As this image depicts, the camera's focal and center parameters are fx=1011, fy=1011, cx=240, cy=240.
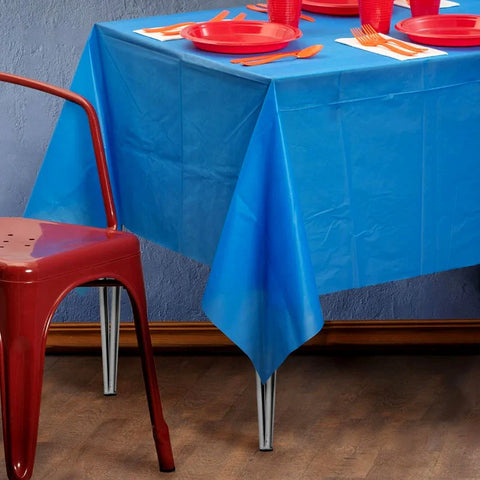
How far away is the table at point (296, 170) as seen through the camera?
5.71 ft

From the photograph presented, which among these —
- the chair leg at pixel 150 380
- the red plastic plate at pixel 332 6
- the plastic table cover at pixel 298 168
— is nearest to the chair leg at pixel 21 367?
the chair leg at pixel 150 380

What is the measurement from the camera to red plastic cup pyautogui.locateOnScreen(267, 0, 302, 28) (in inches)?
79.0

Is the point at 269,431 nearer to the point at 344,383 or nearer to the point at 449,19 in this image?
the point at 344,383

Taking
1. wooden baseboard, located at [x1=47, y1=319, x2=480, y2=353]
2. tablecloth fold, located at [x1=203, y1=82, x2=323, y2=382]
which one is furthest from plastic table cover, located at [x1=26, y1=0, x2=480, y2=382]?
wooden baseboard, located at [x1=47, y1=319, x2=480, y2=353]

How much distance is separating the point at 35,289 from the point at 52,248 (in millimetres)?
103

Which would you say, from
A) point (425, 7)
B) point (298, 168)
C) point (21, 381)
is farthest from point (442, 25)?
point (21, 381)

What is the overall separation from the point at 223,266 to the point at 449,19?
2.33ft

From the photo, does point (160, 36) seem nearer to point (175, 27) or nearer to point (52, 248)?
point (175, 27)

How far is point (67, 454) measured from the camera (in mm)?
2053

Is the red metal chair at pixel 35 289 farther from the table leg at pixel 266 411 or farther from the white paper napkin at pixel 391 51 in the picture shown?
the white paper napkin at pixel 391 51

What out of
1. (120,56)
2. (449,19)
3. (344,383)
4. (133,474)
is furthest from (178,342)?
(449,19)

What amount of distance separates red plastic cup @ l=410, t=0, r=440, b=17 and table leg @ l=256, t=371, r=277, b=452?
2.65ft

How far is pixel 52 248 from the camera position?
176 centimetres

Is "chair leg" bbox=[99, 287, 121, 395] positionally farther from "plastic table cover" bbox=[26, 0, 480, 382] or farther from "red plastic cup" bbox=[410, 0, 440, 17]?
"red plastic cup" bbox=[410, 0, 440, 17]
